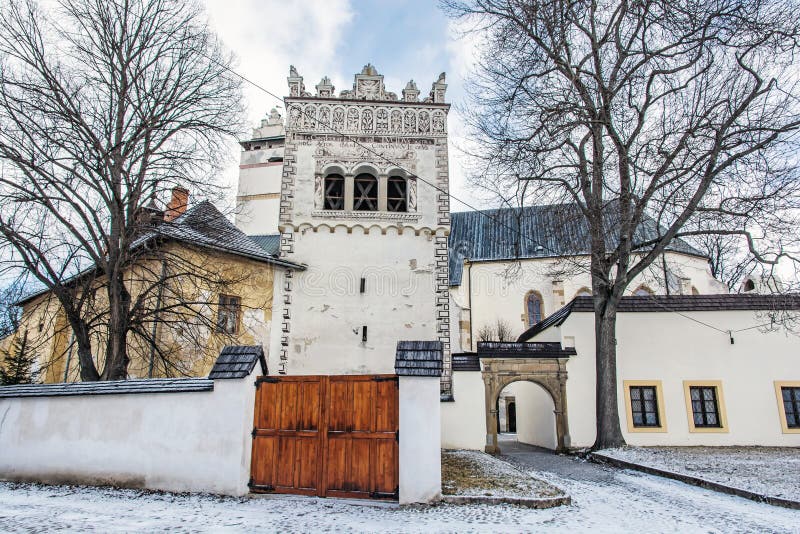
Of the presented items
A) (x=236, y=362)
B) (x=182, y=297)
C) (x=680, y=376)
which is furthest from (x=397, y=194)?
(x=236, y=362)

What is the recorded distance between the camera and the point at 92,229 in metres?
11.1

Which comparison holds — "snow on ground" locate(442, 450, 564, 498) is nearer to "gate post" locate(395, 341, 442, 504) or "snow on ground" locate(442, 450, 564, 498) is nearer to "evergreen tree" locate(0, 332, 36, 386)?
"gate post" locate(395, 341, 442, 504)

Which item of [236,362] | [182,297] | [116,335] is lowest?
[236,362]

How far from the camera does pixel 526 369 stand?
53.5 feet

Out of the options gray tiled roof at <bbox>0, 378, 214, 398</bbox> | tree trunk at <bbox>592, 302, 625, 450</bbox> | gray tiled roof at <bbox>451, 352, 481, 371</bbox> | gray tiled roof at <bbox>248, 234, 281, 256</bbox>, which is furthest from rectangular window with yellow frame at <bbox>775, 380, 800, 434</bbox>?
gray tiled roof at <bbox>248, 234, 281, 256</bbox>

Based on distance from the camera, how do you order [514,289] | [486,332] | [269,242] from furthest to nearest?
1. [514,289]
2. [486,332]
3. [269,242]

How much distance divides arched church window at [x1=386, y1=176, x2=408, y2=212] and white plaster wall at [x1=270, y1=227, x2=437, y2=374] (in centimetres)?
104

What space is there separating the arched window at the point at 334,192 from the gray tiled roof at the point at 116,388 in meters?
10.2

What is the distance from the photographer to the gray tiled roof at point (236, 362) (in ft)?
25.6

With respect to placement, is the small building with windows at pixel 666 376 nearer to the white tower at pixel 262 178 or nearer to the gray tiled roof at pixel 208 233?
the gray tiled roof at pixel 208 233

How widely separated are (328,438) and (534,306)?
2593 centimetres

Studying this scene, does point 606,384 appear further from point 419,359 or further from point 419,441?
point 419,441

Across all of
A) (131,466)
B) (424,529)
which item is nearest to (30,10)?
(131,466)

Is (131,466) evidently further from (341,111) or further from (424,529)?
(341,111)
